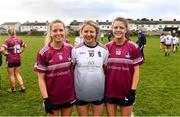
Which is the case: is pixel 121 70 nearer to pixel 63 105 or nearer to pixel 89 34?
pixel 89 34

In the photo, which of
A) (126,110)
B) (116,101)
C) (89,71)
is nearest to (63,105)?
(89,71)

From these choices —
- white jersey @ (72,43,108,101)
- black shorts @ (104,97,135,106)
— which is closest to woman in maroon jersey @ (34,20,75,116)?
white jersey @ (72,43,108,101)

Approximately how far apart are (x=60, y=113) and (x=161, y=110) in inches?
154

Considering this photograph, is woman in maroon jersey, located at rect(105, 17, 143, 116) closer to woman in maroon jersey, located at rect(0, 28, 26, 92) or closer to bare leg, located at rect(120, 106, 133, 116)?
bare leg, located at rect(120, 106, 133, 116)

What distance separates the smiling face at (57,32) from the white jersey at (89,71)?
329 millimetres

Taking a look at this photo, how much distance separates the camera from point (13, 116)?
337 inches

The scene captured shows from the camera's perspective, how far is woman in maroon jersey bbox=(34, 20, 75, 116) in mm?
5453

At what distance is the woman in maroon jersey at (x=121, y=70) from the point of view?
5.68 meters

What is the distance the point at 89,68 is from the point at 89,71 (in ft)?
0.15

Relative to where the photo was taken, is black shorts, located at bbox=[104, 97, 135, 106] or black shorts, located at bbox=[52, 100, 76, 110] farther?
black shorts, located at bbox=[104, 97, 135, 106]

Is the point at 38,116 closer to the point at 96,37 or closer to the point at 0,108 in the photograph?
the point at 0,108

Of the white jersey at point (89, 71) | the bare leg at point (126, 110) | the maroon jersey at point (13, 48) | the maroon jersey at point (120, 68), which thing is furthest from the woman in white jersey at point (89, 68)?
the maroon jersey at point (13, 48)

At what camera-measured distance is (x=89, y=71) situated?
562 centimetres

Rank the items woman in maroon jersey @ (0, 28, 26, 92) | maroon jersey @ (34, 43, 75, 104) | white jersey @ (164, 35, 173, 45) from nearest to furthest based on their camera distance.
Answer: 1. maroon jersey @ (34, 43, 75, 104)
2. woman in maroon jersey @ (0, 28, 26, 92)
3. white jersey @ (164, 35, 173, 45)
